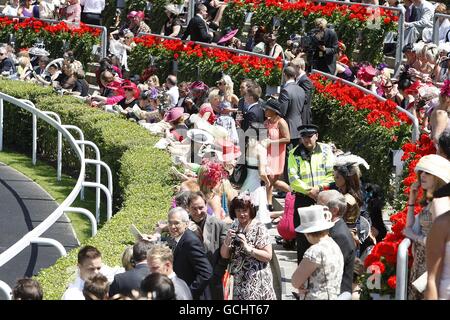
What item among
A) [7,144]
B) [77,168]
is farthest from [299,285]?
[7,144]

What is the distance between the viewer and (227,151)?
13570 millimetres

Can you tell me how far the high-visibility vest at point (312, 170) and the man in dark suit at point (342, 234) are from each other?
5.93 feet

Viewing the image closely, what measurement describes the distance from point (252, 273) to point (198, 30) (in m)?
11.9

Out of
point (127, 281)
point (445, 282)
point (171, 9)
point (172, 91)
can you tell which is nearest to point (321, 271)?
point (127, 281)

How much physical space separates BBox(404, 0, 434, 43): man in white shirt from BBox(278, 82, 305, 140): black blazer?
13.4 ft

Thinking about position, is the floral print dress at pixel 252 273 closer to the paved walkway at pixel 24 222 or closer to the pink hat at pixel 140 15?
the paved walkway at pixel 24 222

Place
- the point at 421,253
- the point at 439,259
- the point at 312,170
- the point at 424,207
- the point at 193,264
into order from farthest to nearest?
the point at 312,170 < the point at 193,264 < the point at 424,207 < the point at 421,253 < the point at 439,259

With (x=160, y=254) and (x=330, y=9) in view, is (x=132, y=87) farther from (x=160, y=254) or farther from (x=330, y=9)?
(x=160, y=254)

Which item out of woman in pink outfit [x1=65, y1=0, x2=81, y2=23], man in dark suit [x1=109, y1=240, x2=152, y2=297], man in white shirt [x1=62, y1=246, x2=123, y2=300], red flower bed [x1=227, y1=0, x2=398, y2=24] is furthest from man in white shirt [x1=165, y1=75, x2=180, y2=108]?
man in white shirt [x1=62, y1=246, x2=123, y2=300]

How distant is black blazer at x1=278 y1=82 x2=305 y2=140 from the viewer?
1512 centimetres

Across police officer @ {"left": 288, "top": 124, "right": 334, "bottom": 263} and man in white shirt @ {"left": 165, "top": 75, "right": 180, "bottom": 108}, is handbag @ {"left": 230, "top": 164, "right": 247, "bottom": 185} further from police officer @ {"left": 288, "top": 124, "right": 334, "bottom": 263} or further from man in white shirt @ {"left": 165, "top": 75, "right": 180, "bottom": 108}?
man in white shirt @ {"left": 165, "top": 75, "right": 180, "bottom": 108}

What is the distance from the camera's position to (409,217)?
8266mm

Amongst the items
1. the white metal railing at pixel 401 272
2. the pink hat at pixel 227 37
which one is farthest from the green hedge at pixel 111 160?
the white metal railing at pixel 401 272

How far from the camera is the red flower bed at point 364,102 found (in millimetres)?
13755
